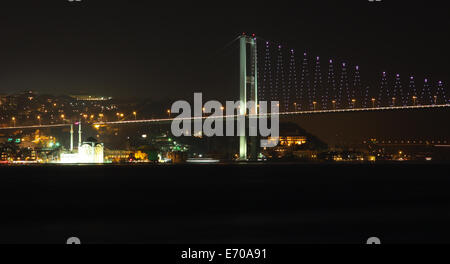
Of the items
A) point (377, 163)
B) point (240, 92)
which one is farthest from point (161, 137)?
point (240, 92)

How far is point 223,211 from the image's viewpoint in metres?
15.0

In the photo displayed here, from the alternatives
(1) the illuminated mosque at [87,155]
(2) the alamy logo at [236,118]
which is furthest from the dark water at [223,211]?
(1) the illuminated mosque at [87,155]

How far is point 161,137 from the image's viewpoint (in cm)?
6706

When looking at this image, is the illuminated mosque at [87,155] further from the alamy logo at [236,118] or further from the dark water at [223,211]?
the dark water at [223,211]

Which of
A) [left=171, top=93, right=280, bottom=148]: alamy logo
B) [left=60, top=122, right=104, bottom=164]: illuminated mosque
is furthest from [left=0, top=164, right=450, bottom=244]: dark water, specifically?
[left=60, top=122, right=104, bottom=164]: illuminated mosque

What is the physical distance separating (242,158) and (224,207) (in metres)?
16.9

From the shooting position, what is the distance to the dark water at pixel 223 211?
10.9m

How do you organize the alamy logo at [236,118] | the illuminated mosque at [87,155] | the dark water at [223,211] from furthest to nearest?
the illuminated mosque at [87,155]
the alamy logo at [236,118]
the dark water at [223,211]

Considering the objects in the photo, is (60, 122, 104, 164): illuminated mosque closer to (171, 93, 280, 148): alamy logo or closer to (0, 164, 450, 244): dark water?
(171, 93, 280, 148): alamy logo

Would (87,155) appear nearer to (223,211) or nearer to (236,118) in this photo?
(236,118)

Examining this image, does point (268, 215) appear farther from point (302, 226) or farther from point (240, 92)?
point (240, 92)

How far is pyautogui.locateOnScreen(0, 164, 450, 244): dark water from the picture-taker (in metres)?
10.9

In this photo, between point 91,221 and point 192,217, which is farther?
point 192,217

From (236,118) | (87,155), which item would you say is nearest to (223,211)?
(236,118)
